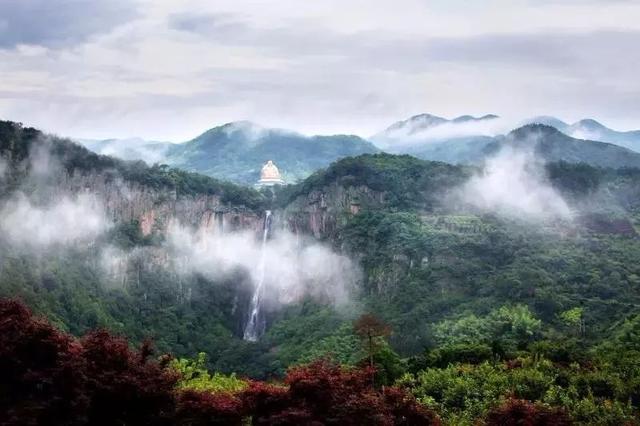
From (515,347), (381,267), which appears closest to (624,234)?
(381,267)

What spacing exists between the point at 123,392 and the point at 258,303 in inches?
3621

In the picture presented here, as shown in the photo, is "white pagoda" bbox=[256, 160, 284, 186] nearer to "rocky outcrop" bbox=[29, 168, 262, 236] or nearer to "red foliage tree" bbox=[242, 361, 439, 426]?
"rocky outcrop" bbox=[29, 168, 262, 236]

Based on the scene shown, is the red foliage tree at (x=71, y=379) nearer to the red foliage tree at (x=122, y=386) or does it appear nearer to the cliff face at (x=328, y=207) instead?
the red foliage tree at (x=122, y=386)

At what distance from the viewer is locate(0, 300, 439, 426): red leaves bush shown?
18.4 m

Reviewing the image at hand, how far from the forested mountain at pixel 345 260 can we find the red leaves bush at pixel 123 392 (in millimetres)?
21223

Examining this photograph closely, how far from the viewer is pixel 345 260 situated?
100938 mm

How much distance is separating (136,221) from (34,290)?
2674cm

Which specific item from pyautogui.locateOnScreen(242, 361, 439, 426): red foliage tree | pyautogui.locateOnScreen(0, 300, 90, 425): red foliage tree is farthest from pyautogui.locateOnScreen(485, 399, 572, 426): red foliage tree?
pyautogui.locateOnScreen(0, 300, 90, 425): red foliage tree

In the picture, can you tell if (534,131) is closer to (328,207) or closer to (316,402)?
(328,207)

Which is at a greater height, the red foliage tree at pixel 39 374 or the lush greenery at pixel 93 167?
the lush greenery at pixel 93 167

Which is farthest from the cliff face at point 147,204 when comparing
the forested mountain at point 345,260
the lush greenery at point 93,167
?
the lush greenery at point 93,167

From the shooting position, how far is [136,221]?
356 ft

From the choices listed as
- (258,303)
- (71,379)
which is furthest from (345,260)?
(71,379)

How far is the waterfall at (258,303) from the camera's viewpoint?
10625 centimetres
